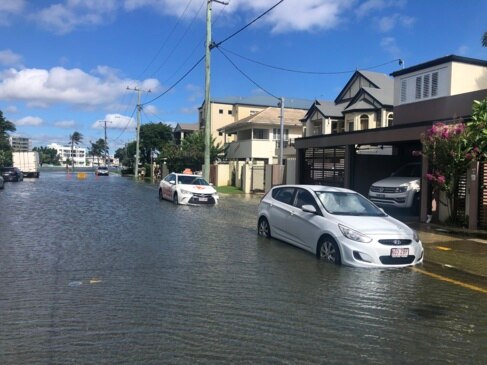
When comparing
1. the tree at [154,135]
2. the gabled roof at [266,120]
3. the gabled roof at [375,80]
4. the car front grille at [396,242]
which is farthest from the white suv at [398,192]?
the tree at [154,135]

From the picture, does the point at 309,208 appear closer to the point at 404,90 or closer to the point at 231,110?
the point at 404,90

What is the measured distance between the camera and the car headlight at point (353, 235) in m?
8.54

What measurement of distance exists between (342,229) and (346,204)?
4.60 ft

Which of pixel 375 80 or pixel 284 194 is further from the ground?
pixel 375 80

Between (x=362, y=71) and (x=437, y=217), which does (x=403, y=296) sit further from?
(x=362, y=71)

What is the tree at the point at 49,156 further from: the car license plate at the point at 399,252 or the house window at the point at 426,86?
the car license plate at the point at 399,252

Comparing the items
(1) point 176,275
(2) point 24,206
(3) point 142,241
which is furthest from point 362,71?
(1) point 176,275

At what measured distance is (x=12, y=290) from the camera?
6.77 meters

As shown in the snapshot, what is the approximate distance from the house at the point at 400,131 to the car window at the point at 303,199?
28.1 ft

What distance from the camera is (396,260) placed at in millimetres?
8633

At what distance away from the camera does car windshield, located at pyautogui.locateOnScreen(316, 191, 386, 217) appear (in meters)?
9.73

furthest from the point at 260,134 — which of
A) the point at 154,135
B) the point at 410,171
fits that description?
the point at 154,135

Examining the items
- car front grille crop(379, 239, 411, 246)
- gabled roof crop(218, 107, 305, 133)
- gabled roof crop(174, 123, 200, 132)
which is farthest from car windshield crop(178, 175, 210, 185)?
gabled roof crop(174, 123, 200, 132)

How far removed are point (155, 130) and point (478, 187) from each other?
223 ft
